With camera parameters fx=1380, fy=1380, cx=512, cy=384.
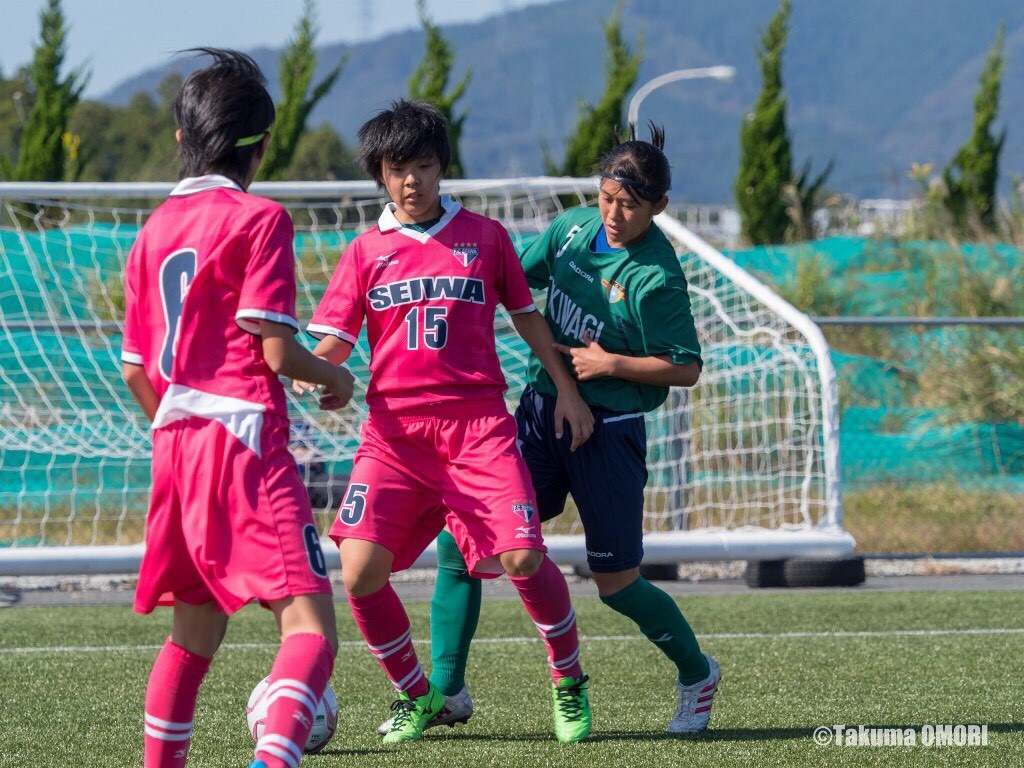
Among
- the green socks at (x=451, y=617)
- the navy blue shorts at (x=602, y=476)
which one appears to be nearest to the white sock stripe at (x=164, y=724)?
the green socks at (x=451, y=617)

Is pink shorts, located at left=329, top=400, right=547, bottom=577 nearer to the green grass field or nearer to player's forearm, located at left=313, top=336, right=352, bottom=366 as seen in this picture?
player's forearm, located at left=313, top=336, right=352, bottom=366

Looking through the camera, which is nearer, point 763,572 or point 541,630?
point 541,630

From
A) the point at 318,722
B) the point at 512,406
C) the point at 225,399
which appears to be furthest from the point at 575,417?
the point at 512,406

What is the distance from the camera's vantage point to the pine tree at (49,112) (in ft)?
54.5

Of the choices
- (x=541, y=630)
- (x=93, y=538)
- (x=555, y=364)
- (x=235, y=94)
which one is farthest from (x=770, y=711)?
(x=93, y=538)

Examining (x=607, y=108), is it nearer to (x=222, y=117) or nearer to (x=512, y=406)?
(x=512, y=406)

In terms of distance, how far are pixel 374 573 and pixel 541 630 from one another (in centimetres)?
57

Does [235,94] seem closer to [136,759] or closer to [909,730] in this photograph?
[136,759]

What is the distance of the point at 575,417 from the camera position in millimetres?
4238

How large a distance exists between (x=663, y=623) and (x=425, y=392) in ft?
3.53

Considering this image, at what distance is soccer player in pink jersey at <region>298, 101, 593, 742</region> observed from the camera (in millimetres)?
3961

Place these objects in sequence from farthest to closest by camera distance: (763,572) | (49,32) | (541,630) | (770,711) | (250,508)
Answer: (49,32) < (763,572) < (770,711) < (541,630) < (250,508)

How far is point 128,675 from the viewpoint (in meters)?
5.37

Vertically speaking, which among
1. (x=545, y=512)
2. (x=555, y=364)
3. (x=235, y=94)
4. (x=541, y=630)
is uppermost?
(x=235, y=94)
